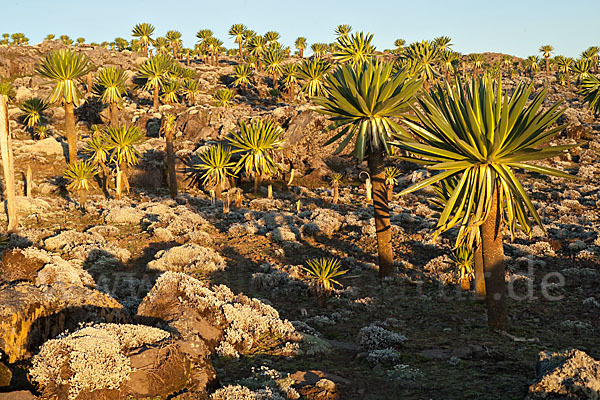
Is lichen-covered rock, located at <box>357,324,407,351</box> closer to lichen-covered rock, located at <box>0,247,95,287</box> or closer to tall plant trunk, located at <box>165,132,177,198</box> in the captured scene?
lichen-covered rock, located at <box>0,247,95,287</box>

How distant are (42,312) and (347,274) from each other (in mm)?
10662

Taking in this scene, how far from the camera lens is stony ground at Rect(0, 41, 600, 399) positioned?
315 inches

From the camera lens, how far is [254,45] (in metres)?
72.9

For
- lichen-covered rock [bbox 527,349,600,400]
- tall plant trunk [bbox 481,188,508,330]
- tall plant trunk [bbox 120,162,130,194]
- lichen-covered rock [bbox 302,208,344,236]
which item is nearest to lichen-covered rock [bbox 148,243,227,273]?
lichen-covered rock [bbox 302,208,344,236]

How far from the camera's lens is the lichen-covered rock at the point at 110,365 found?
5816mm

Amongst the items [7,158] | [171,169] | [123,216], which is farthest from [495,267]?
[171,169]

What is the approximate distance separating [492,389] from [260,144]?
74.9ft

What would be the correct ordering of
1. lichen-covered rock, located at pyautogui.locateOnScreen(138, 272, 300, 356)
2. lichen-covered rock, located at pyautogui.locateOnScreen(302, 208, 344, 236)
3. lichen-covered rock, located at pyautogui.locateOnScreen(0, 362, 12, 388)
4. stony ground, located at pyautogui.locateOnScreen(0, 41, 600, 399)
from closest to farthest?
lichen-covered rock, located at pyautogui.locateOnScreen(0, 362, 12, 388) → stony ground, located at pyautogui.locateOnScreen(0, 41, 600, 399) → lichen-covered rock, located at pyautogui.locateOnScreen(138, 272, 300, 356) → lichen-covered rock, located at pyautogui.locateOnScreen(302, 208, 344, 236)

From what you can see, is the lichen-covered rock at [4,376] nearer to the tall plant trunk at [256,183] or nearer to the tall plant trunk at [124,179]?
the tall plant trunk at [124,179]

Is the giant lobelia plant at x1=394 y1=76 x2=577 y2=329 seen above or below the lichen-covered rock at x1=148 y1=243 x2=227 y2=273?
above

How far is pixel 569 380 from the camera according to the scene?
5578 millimetres

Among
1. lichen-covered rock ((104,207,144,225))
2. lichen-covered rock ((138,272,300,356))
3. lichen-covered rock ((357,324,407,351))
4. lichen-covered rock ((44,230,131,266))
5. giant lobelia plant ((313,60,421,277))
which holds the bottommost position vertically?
lichen-covered rock ((357,324,407,351))

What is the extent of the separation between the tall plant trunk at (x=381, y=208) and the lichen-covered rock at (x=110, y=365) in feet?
30.9

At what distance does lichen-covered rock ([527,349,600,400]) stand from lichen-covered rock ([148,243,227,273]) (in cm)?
1182
